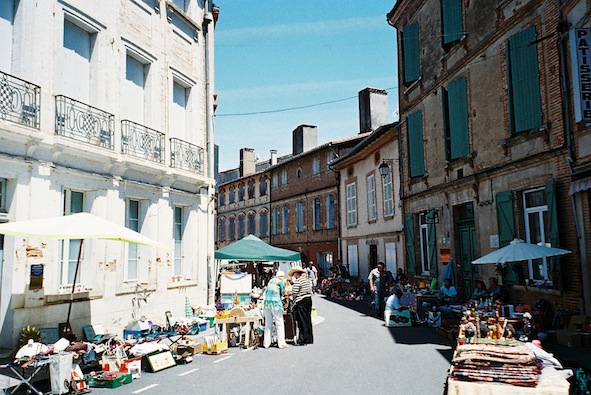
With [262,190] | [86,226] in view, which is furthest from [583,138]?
[262,190]

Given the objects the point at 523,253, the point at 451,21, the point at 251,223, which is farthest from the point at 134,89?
the point at 251,223

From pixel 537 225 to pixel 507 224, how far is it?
0.79m

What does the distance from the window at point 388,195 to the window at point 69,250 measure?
43.2 feet

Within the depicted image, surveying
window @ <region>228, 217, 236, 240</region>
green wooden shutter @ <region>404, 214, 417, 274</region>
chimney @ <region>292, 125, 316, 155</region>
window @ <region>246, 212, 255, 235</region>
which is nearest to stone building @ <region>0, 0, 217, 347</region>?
green wooden shutter @ <region>404, 214, 417, 274</region>

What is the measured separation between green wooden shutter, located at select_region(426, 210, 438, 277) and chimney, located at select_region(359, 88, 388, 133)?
42.3 ft

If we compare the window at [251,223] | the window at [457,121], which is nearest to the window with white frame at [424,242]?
the window at [457,121]

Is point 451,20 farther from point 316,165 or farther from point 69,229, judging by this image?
point 316,165

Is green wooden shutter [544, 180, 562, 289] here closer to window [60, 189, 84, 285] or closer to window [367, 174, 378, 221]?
window [60, 189, 84, 285]

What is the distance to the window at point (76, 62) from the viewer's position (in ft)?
33.8

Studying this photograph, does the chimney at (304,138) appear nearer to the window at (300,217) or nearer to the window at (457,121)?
the window at (300,217)

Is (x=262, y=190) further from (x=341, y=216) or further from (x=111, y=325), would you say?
(x=111, y=325)

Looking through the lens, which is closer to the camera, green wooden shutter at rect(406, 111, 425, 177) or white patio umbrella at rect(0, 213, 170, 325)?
white patio umbrella at rect(0, 213, 170, 325)

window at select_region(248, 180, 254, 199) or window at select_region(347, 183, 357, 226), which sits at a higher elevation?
window at select_region(248, 180, 254, 199)

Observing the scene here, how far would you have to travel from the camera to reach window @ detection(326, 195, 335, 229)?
29.0 meters
